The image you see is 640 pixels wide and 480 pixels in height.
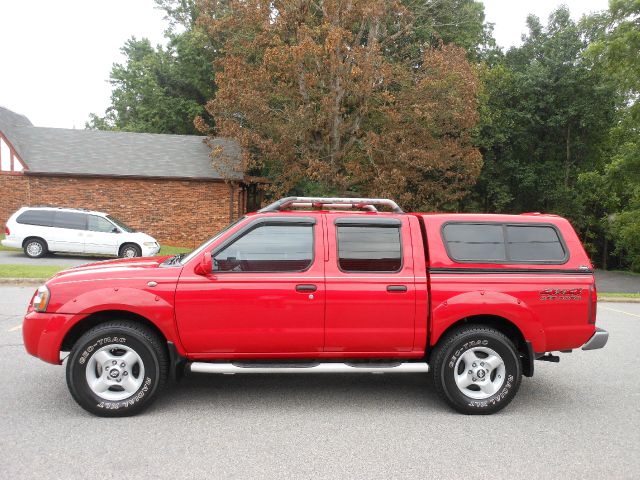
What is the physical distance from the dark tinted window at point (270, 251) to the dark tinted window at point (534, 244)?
6.23 feet

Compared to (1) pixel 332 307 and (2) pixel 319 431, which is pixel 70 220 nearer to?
(1) pixel 332 307

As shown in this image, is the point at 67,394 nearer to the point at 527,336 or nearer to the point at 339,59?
the point at 527,336

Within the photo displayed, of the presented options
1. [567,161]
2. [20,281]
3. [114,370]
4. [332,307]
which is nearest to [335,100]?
[20,281]

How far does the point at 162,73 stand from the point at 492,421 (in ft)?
122

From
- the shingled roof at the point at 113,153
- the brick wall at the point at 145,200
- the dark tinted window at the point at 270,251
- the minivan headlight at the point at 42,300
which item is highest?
the shingled roof at the point at 113,153

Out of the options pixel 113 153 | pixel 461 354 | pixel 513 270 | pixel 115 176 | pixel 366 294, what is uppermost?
pixel 113 153

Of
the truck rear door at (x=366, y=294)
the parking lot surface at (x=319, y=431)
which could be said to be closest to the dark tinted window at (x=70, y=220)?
the parking lot surface at (x=319, y=431)

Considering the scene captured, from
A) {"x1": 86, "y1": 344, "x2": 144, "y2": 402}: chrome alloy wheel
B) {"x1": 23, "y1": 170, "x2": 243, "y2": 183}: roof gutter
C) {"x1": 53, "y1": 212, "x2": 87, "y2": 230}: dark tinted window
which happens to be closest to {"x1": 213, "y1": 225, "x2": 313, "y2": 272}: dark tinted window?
{"x1": 86, "y1": 344, "x2": 144, "y2": 402}: chrome alloy wheel

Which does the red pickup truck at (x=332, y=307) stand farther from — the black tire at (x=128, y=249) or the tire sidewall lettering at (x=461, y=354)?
the black tire at (x=128, y=249)

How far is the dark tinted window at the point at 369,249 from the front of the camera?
186 inches

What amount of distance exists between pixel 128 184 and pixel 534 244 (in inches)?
933

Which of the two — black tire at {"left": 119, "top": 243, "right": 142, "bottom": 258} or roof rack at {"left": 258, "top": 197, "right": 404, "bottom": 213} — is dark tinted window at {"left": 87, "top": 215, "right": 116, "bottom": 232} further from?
roof rack at {"left": 258, "top": 197, "right": 404, "bottom": 213}

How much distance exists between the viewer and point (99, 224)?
60.3 ft

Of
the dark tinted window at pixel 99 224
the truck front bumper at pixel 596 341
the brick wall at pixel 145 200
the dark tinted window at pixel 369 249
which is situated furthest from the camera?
the brick wall at pixel 145 200
